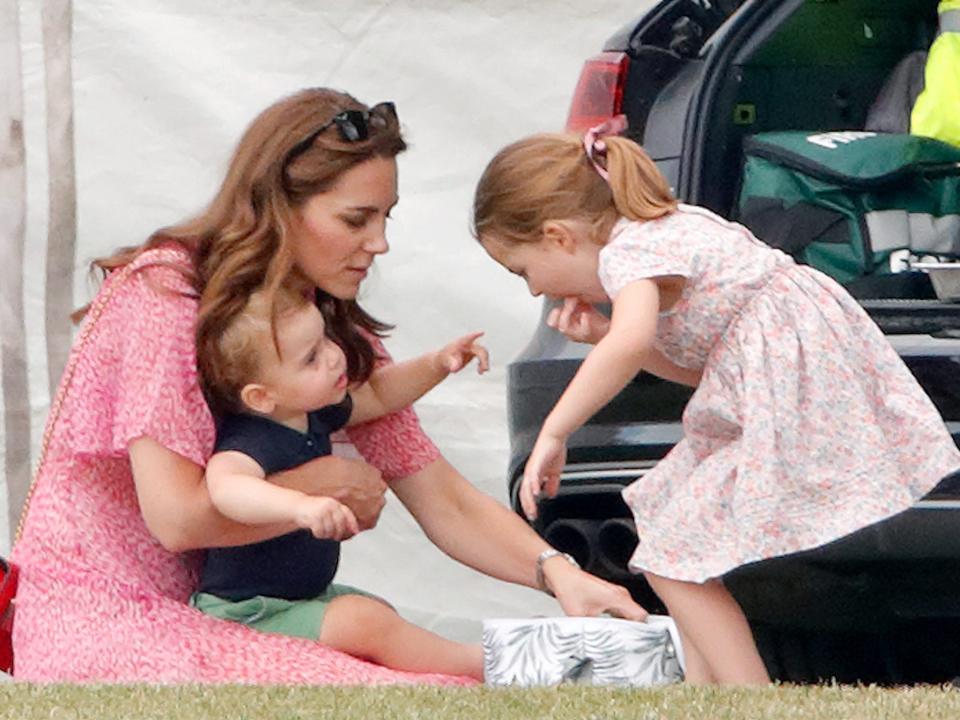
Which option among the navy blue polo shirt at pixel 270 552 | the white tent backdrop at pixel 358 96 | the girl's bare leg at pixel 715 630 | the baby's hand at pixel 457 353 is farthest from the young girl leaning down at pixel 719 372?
the white tent backdrop at pixel 358 96

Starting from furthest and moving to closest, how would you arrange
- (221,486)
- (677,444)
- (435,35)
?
(435,35) < (677,444) < (221,486)

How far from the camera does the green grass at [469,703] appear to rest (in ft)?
10.0

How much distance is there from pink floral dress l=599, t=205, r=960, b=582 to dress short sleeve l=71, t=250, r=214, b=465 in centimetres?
63

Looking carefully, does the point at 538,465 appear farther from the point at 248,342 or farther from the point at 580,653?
the point at 248,342

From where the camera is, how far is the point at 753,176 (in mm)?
4410

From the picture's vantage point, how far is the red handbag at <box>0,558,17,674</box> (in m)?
3.79

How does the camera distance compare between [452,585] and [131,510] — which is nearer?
[131,510]

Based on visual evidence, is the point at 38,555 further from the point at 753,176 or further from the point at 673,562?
the point at 753,176

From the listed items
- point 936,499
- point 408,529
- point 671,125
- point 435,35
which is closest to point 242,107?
point 435,35

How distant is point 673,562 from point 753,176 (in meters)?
0.91

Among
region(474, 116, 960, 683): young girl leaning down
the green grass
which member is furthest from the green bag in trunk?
the green grass

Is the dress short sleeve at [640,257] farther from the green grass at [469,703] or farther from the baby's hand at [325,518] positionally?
the green grass at [469,703]

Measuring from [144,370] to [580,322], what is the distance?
0.68m

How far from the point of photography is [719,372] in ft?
12.4
